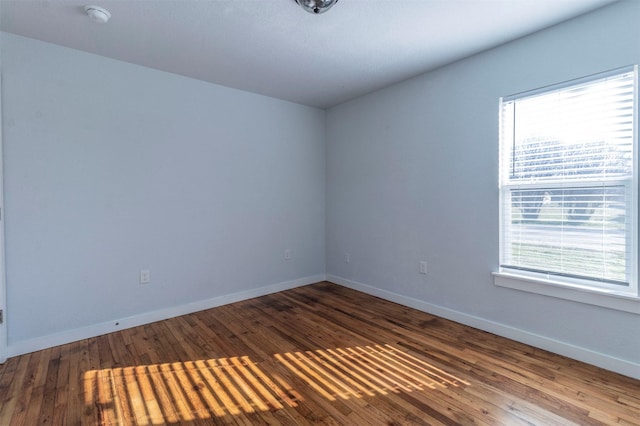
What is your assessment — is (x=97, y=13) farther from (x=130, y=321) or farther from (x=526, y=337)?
(x=526, y=337)

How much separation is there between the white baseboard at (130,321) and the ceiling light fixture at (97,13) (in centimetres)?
244

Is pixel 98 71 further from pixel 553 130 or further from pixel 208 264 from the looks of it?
pixel 553 130

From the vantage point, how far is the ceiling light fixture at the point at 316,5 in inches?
75.1

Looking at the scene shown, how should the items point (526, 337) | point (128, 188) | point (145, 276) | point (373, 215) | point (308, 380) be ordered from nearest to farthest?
point (308, 380), point (526, 337), point (128, 188), point (145, 276), point (373, 215)

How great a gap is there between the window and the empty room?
0.6 inches

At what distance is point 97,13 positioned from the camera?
202 cm

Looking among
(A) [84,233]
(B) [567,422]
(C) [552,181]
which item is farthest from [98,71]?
(B) [567,422]

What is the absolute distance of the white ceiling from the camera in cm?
200

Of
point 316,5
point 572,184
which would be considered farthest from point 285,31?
point 572,184

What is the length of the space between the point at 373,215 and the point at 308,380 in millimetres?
2170

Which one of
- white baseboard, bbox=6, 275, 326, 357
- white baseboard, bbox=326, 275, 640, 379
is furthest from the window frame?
white baseboard, bbox=6, 275, 326, 357

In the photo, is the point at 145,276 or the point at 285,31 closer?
the point at 285,31

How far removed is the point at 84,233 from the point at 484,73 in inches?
148

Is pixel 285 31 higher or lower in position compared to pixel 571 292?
higher
